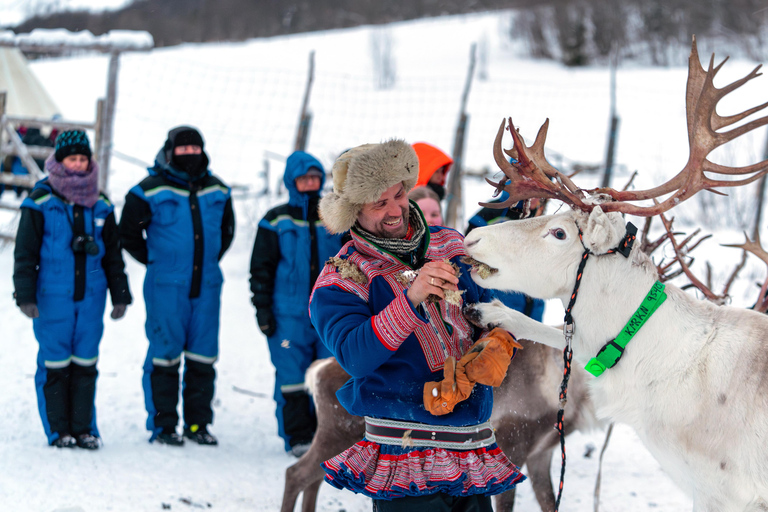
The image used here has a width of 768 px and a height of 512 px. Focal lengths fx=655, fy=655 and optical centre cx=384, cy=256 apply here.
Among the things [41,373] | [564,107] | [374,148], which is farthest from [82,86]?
[374,148]

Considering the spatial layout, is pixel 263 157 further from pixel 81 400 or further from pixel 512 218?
pixel 512 218

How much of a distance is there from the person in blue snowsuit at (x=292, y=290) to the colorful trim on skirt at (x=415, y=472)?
2.29 m

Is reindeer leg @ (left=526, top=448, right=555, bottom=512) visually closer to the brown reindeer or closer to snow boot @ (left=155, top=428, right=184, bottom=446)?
the brown reindeer

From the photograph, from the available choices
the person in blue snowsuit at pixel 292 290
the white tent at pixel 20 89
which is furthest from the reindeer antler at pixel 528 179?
the white tent at pixel 20 89

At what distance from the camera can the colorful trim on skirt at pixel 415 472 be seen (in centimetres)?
197

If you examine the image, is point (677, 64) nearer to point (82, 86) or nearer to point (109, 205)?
point (82, 86)

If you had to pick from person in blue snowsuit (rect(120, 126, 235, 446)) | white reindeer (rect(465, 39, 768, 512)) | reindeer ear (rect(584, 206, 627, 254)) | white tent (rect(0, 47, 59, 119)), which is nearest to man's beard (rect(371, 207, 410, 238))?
white reindeer (rect(465, 39, 768, 512))

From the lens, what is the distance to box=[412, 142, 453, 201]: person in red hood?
4.13 metres

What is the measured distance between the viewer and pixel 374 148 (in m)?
2.13

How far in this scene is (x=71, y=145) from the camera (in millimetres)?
4141

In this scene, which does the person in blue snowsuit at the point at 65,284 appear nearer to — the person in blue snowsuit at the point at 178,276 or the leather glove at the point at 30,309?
the leather glove at the point at 30,309

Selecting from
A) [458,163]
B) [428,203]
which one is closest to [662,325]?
[428,203]

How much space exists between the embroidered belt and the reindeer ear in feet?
2.32

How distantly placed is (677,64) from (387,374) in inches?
1004
